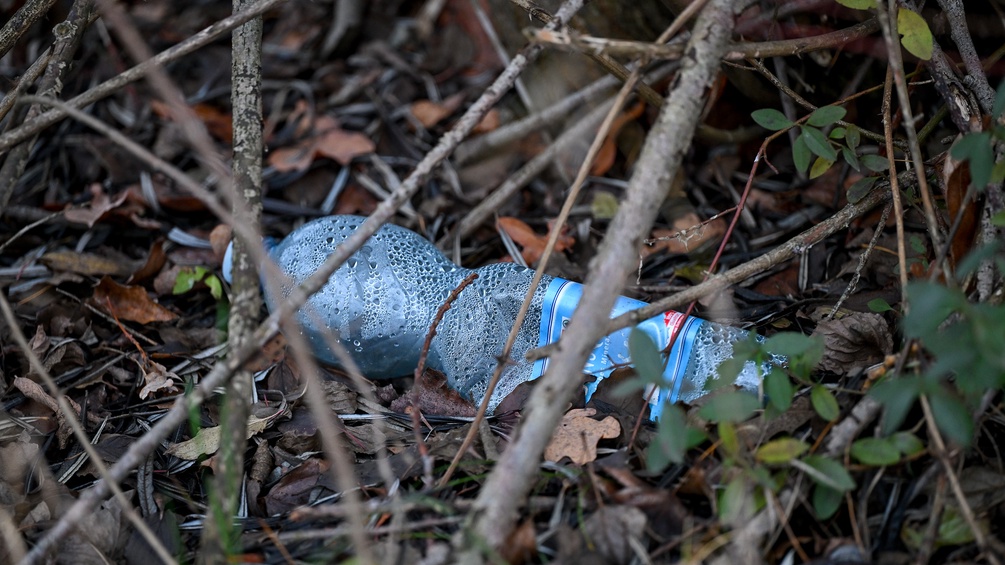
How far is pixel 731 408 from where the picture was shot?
1.39 metres

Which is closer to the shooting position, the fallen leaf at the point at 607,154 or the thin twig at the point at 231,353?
the thin twig at the point at 231,353

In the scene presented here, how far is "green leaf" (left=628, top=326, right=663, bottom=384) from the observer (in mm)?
1398

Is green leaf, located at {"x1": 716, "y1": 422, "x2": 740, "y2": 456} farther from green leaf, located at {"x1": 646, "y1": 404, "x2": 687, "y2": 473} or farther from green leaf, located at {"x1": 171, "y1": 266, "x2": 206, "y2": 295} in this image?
green leaf, located at {"x1": 171, "y1": 266, "x2": 206, "y2": 295}

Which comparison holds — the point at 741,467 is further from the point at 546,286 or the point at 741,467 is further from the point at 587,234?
the point at 587,234

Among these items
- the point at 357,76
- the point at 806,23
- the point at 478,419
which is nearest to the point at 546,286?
the point at 478,419

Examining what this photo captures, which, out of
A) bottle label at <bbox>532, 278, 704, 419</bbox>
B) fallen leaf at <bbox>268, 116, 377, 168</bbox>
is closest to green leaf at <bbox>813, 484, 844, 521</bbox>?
bottle label at <bbox>532, 278, 704, 419</bbox>

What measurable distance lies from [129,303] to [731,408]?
2.03 m

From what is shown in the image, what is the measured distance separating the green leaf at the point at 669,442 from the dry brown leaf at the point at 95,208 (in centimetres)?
231

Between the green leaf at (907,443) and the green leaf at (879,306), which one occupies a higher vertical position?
the green leaf at (879,306)

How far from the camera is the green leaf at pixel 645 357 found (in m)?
1.40

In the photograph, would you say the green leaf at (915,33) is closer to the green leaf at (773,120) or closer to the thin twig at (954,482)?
the green leaf at (773,120)

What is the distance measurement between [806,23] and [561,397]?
1716 mm

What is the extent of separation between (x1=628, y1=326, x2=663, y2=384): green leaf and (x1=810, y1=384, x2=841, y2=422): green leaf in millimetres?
342

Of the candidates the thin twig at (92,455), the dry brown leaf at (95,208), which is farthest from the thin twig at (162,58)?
the dry brown leaf at (95,208)
